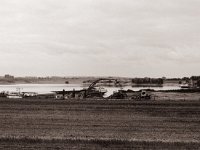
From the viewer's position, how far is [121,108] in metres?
32.0

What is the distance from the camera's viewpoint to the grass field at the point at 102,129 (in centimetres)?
1620

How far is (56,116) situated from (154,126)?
7.31m

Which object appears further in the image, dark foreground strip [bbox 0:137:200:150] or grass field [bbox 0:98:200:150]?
grass field [bbox 0:98:200:150]

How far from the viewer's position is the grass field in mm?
16203

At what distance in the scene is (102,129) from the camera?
67.3 ft

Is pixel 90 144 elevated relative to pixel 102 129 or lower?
lower

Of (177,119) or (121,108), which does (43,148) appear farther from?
(121,108)

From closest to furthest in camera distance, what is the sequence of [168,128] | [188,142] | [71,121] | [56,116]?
[188,142] < [168,128] < [71,121] < [56,116]

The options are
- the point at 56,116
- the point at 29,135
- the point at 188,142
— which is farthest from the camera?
the point at 56,116

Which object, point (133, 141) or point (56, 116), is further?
point (56, 116)

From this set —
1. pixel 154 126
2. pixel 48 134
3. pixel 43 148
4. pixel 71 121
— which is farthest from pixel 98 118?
pixel 43 148

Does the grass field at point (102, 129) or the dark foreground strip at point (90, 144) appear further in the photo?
the grass field at point (102, 129)

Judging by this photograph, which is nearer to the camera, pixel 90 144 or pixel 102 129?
pixel 90 144

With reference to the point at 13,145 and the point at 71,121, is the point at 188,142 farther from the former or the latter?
the point at 71,121
